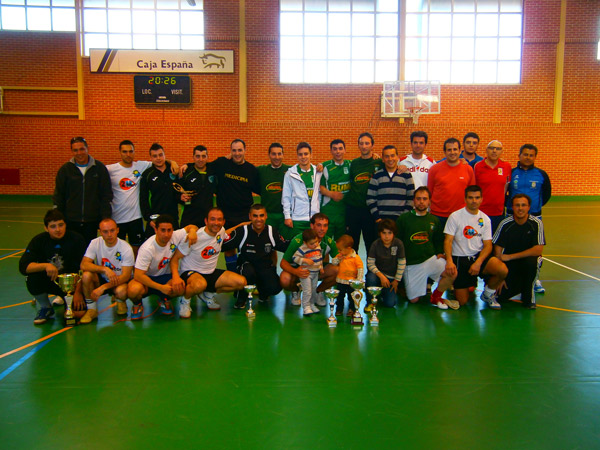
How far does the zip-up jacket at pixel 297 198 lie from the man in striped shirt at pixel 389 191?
2.29ft

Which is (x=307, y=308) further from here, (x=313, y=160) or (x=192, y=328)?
(x=313, y=160)

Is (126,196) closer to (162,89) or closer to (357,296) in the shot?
(357,296)

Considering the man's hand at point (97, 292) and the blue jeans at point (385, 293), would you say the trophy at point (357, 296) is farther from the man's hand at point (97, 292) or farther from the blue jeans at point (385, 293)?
the man's hand at point (97, 292)

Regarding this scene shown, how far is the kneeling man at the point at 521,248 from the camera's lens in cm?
522

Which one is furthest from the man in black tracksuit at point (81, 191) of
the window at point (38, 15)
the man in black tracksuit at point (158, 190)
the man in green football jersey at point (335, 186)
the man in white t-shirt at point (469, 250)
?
the window at point (38, 15)

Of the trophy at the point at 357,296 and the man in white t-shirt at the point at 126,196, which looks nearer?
the trophy at the point at 357,296

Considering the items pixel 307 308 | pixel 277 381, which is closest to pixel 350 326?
pixel 307 308

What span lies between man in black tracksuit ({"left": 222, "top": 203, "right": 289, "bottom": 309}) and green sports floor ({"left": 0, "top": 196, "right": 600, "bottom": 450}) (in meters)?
0.30

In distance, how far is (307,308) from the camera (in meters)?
4.96

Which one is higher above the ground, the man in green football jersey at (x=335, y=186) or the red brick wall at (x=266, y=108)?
the red brick wall at (x=266, y=108)

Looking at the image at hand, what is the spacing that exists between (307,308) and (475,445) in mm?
2541

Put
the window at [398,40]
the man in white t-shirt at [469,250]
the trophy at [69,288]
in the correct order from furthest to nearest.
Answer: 1. the window at [398,40]
2. the man in white t-shirt at [469,250]
3. the trophy at [69,288]

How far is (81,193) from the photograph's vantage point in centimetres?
556

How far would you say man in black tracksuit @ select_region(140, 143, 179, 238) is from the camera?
18.5 feet
